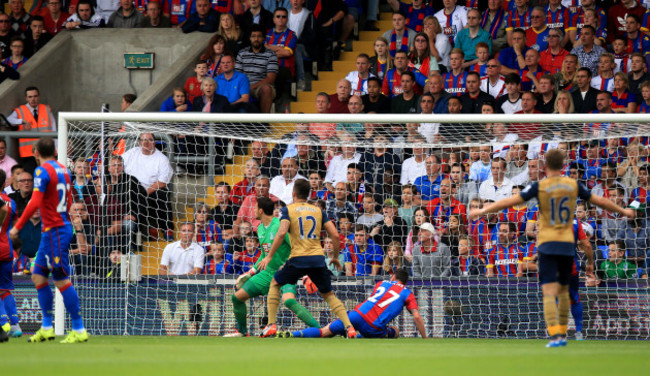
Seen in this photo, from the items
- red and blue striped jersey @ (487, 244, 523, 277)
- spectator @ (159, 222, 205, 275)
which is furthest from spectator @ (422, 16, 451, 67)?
spectator @ (159, 222, 205, 275)

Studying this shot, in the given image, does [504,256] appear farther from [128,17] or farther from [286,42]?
[128,17]

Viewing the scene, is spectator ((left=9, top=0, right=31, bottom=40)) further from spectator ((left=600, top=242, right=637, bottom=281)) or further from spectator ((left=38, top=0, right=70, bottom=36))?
spectator ((left=600, top=242, right=637, bottom=281))

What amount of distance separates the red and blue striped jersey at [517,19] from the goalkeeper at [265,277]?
6.45m

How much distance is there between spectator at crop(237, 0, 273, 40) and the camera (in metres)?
18.1

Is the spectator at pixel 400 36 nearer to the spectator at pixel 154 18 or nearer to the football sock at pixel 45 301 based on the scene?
the spectator at pixel 154 18

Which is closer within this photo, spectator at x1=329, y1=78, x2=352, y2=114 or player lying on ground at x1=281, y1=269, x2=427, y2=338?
player lying on ground at x1=281, y1=269, x2=427, y2=338

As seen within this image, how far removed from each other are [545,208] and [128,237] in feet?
21.6

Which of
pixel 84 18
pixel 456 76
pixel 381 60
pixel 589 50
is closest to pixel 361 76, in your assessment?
pixel 381 60

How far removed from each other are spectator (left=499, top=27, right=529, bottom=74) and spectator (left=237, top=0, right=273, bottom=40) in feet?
13.9

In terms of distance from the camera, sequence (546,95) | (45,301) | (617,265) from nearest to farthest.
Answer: (45,301) → (617,265) → (546,95)

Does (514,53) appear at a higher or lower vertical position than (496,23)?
lower

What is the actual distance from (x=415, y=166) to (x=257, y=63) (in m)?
4.18

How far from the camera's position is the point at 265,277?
1226 centimetres

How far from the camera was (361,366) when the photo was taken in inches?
296
